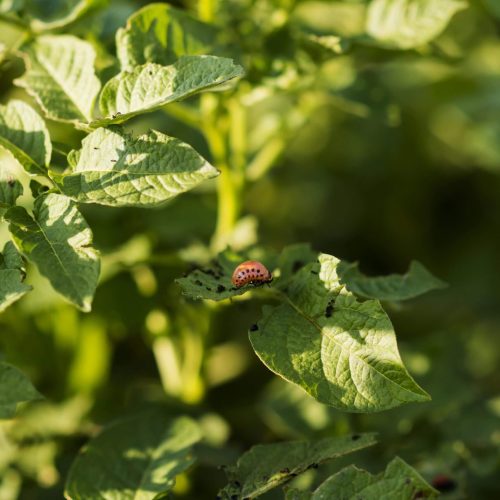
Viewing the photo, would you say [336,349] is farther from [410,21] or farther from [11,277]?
[410,21]

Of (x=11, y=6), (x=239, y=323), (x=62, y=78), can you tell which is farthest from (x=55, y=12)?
(x=239, y=323)

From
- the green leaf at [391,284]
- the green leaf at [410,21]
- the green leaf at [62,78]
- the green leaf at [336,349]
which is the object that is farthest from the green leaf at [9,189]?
the green leaf at [410,21]

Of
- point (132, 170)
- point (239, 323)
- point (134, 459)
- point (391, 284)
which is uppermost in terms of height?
point (132, 170)

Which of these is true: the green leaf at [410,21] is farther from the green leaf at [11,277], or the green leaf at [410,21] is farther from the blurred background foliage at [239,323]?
the green leaf at [11,277]

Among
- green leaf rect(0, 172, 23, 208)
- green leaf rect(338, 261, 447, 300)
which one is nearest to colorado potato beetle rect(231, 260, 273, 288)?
green leaf rect(338, 261, 447, 300)

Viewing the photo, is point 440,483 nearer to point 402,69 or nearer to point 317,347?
point 317,347

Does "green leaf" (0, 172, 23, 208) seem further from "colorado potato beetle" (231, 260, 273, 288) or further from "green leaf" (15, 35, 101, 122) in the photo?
"colorado potato beetle" (231, 260, 273, 288)

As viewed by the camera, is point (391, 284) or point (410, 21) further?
point (410, 21)
